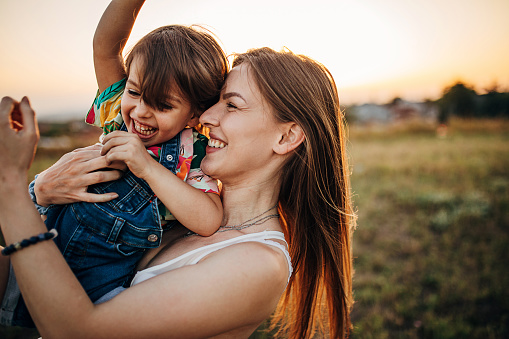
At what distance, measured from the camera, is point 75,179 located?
174cm

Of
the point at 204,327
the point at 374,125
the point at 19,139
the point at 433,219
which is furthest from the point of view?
the point at 374,125

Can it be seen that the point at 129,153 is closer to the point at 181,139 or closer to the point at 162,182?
the point at 162,182

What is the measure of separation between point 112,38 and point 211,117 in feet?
2.19

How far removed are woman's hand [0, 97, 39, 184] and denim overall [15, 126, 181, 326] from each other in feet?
1.32

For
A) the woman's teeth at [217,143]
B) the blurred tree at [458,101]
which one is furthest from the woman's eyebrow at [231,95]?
the blurred tree at [458,101]

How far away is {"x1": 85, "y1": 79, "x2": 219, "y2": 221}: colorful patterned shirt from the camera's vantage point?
199cm

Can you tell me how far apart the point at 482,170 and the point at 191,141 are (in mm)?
8152

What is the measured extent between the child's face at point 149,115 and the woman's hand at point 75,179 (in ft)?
0.79

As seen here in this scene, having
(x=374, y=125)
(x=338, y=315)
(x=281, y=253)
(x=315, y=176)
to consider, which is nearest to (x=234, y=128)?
(x=315, y=176)

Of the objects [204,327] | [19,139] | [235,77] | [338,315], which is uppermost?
[235,77]

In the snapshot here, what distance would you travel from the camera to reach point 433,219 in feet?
19.7

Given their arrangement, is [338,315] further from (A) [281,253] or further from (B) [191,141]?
(B) [191,141]

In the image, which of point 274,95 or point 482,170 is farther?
point 482,170

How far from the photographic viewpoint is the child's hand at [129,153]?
1.65 metres
